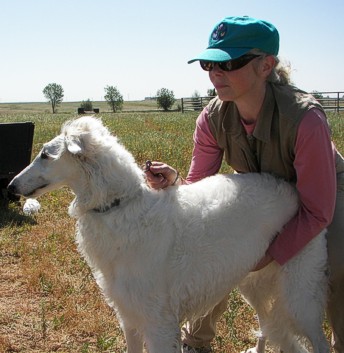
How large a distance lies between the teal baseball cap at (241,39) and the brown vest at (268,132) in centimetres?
33

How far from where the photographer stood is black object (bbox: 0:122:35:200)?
724 cm

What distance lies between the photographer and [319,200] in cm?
293

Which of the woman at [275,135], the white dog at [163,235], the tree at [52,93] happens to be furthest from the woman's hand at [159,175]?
the tree at [52,93]

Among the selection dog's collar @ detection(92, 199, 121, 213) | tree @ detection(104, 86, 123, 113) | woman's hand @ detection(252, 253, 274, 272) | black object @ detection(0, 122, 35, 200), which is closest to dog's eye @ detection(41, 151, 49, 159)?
dog's collar @ detection(92, 199, 121, 213)

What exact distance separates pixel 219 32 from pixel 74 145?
3.83 feet

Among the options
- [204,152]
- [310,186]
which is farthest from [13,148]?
[310,186]

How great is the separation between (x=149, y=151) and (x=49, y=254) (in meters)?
6.87

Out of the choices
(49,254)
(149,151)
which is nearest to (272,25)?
(49,254)

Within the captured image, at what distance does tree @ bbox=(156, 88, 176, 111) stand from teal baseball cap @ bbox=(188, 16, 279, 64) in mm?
86415

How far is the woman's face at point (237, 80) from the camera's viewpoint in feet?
9.56

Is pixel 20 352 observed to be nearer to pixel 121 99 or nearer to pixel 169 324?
pixel 169 324

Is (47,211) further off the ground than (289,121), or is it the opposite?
(289,121)

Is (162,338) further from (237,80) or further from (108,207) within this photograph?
(237,80)

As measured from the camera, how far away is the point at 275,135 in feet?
10.1
